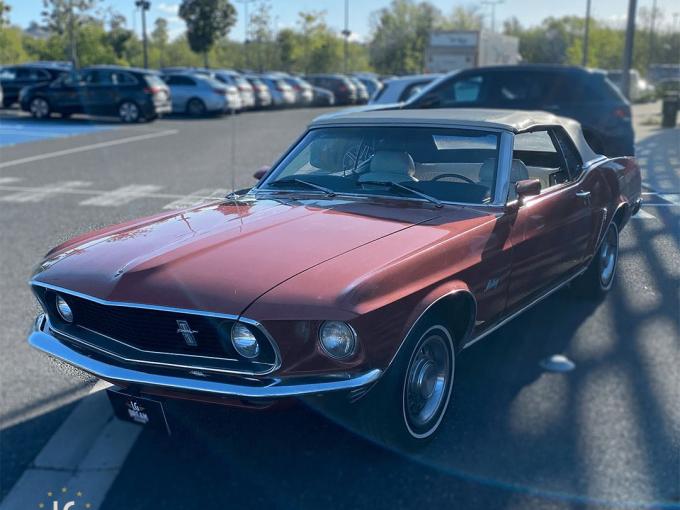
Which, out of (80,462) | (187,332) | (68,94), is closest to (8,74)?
(68,94)

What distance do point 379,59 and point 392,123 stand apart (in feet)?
223

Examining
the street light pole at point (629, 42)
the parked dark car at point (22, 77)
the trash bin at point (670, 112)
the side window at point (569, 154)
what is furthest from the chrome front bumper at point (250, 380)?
the parked dark car at point (22, 77)

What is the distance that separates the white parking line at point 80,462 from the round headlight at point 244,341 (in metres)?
0.89

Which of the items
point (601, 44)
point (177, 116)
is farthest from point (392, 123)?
point (601, 44)

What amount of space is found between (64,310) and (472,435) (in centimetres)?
193

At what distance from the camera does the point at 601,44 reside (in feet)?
209

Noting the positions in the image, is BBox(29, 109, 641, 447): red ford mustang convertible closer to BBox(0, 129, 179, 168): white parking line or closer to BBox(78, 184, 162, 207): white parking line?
BBox(78, 184, 162, 207): white parking line

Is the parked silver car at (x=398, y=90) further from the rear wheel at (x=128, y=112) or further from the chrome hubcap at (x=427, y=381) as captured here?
the rear wheel at (x=128, y=112)

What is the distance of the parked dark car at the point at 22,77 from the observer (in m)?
27.1

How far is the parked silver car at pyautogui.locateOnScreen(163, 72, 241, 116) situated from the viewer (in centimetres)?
2620

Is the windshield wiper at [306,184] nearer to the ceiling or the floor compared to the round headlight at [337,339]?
nearer to the ceiling

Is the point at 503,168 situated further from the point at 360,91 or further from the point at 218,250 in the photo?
the point at 360,91

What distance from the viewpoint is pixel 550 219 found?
4438 millimetres

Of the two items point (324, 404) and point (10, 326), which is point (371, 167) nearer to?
point (324, 404)
